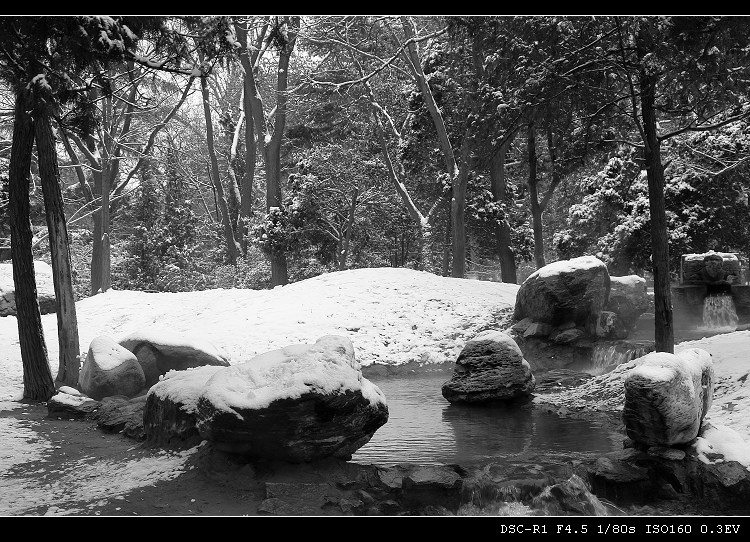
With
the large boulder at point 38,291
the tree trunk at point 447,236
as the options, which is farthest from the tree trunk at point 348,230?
the large boulder at point 38,291

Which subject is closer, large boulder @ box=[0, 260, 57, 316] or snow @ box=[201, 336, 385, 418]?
snow @ box=[201, 336, 385, 418]

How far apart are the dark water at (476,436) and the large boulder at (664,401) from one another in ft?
3.12

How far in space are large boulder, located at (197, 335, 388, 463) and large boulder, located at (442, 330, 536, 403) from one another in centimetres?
421

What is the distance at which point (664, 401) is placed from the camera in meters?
6.59

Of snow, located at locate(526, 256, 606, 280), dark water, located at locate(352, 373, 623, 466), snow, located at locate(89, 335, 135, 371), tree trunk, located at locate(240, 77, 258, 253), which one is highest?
tree trunk, located at locate(240, 77, 258, 253)

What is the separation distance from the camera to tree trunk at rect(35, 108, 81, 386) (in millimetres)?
10445

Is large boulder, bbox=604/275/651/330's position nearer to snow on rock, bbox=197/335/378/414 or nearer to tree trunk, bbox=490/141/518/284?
tree trunk, bbox=490/141/518/284

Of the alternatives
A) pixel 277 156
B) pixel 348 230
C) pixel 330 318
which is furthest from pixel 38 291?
pixel 348 230

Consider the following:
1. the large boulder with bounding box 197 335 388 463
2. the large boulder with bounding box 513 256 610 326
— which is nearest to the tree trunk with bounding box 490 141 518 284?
the large boulder with bounding box 513 256 610 326

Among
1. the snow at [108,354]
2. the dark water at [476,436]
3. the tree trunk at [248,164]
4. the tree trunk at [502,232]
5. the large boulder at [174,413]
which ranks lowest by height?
the dark water at [476,436]

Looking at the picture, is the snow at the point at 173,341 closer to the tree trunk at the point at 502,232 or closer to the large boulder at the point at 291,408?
the large boulder at the point at 291,408

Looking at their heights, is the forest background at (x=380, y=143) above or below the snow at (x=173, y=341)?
above

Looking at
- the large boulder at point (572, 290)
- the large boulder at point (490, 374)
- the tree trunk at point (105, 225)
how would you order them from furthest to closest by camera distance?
the tree trunk at point (105, 225), the large boulder at point (572, 290), the large boulder at point (490, 374)

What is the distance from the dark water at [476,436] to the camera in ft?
25.4
